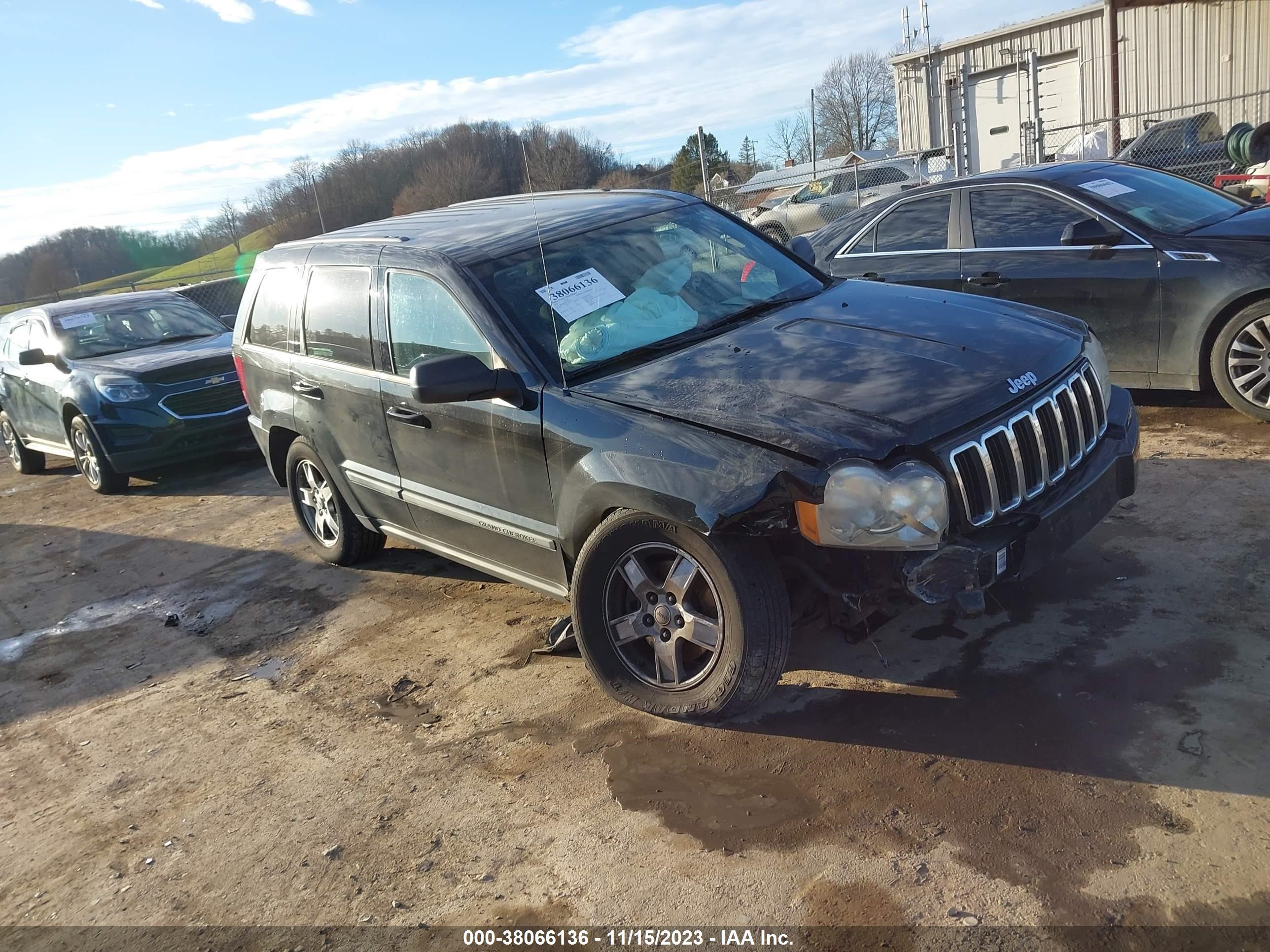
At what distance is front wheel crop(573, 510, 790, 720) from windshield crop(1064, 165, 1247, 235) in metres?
4.51

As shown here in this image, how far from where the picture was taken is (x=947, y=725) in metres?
3.34

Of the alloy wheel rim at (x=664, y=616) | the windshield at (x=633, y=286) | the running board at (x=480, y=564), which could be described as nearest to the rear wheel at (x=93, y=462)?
the running board at (x=480, y=564)

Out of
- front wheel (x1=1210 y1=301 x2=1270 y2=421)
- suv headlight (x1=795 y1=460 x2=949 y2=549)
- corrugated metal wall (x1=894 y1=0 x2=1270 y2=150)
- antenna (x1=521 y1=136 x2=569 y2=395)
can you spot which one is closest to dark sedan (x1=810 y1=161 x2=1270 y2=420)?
front wheel (x1=1210 y1=301 x2=1270 y2=421)

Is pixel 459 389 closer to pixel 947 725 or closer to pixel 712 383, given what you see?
pixel 712 383

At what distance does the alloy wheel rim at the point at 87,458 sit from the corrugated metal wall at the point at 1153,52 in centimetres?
2335

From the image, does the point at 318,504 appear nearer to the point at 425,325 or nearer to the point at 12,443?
the point at 425,325

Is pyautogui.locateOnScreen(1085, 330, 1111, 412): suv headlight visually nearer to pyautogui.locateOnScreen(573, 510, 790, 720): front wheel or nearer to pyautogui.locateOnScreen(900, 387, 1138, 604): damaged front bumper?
pyautogui.locateOnScreen(900, 387, 1138, 604): damaged front bumper

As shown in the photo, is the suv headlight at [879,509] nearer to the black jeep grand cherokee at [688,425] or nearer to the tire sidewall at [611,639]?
the black jeep grand cherokee at [688,425]

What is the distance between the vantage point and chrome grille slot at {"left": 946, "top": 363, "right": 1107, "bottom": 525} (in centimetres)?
320

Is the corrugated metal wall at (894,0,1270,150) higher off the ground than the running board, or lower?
higher

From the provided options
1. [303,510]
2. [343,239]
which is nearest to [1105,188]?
[343,239]

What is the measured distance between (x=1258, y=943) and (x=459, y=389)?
2848 mm

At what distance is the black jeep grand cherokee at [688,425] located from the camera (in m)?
3.13

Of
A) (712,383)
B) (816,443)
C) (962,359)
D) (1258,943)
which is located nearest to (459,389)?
(712,383)
